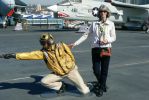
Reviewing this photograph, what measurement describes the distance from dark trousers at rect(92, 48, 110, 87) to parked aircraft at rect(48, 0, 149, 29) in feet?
84.9

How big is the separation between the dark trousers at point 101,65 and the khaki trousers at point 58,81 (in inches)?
15.2

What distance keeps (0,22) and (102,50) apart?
3774 centimetres

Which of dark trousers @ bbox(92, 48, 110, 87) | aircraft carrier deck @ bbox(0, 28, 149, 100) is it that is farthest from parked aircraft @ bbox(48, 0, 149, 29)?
dark trousers @ bbox(92, 48, 110, 87)

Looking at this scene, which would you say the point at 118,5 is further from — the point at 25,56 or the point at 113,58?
the point at 25,56

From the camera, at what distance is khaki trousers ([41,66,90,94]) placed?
313 inches

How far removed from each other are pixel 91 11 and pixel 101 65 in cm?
2644

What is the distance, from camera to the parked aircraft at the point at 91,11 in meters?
34.1

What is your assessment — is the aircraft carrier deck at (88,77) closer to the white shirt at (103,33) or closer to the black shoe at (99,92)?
the black shoe at (99,92)

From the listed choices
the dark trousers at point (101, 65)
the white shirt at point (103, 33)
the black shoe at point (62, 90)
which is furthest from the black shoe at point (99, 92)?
the white shirt at point (103, 33)

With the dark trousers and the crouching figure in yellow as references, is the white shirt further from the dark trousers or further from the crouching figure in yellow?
the crouching figure in yellow

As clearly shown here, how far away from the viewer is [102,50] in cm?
803

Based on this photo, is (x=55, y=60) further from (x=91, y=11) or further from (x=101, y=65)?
(x=91, y=11)

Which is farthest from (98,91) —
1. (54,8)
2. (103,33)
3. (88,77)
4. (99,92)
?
(54,8)

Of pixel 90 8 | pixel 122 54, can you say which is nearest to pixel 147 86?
pixel 122 54
